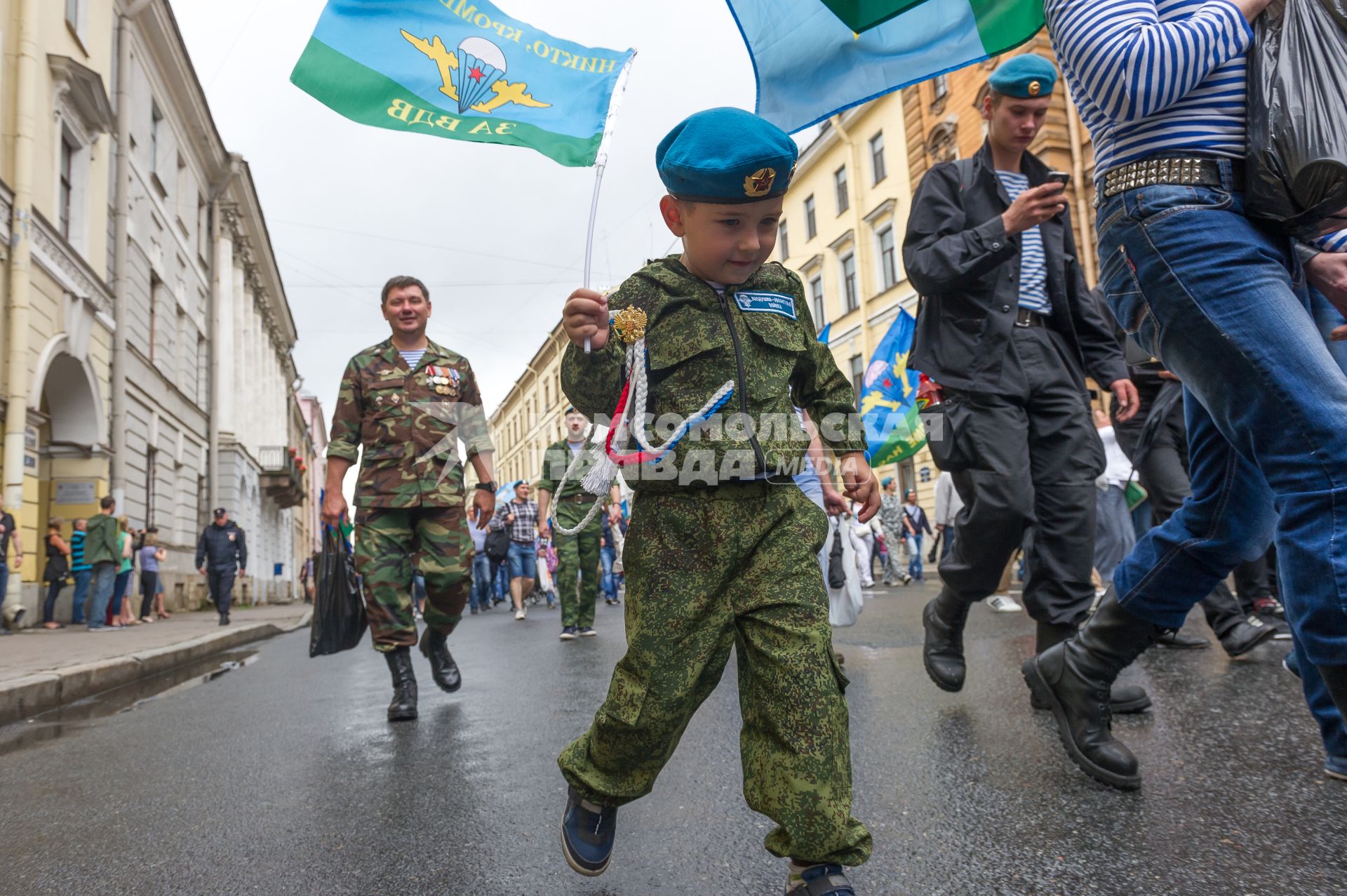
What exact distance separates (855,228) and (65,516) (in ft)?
73.6

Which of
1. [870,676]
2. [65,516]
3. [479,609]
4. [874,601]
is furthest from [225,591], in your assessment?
[870,676]

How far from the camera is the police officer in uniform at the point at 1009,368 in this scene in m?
3.19

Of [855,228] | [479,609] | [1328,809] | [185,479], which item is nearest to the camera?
[1328,809]

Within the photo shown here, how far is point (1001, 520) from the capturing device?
3176mm

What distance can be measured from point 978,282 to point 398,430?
8.91 ft

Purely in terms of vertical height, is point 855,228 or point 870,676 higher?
point 855,228

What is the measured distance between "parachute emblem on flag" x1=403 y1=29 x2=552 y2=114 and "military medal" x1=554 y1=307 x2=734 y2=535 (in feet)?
4.50

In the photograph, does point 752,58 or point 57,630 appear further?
point 57,630

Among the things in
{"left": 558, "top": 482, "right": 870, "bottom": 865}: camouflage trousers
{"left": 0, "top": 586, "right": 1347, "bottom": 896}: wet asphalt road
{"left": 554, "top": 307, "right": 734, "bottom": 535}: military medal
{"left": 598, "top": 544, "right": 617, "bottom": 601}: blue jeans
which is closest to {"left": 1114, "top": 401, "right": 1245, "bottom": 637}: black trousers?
{"left": 0, "top": 586, "right": 1347, "bottom": 896}: wet asphalt road

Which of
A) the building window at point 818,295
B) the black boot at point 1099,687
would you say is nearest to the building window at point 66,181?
the black boot at point 1099,687

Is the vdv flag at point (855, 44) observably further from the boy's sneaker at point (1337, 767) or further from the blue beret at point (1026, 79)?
the boy's sneaker at point (1337, 767)

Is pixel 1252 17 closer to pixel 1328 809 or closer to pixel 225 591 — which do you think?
pixel 1328 809

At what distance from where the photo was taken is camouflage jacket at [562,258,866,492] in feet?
6.64

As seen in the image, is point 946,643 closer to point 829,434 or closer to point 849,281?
point 829,434
